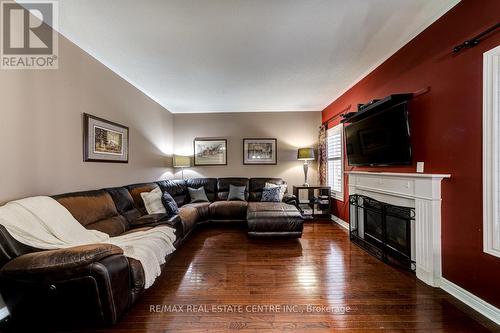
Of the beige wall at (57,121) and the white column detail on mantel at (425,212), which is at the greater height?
the beige wall at (57,121)

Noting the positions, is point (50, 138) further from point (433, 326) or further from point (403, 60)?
point (403, 60)

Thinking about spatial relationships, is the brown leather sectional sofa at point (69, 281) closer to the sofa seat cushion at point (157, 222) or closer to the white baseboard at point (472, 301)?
the sofa seat cushion at point (157, 222)

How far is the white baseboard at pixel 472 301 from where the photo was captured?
5.27ft

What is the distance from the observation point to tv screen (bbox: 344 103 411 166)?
2.35m

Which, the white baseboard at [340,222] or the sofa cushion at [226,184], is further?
the sofa cushion at [226,184]

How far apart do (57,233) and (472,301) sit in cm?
360

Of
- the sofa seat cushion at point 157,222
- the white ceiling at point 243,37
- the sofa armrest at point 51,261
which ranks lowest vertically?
the sofa seat cushion at point 157,222

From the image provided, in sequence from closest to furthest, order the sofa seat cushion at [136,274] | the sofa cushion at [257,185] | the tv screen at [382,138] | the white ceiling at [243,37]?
1. the sofa seat cushion at [136,274]
2. the white ceiling at [243,37]
3. the tv screen at [382,138]
4. the sofa cushion at [257,185]

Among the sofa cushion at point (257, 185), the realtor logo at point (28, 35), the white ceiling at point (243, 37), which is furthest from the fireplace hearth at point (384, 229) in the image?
the realtor logo at point (28, 35)

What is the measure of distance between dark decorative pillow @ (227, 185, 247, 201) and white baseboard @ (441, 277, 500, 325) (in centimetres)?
348

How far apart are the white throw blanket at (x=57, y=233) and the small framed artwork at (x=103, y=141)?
3.14ft

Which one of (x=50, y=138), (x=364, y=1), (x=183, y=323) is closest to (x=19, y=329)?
(x=183, y=323)

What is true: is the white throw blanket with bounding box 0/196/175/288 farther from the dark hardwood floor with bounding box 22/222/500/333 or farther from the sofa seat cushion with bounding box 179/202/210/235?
the sofa seat cushion with bounding box 179/202/210/235

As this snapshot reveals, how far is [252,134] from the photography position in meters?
5.39
